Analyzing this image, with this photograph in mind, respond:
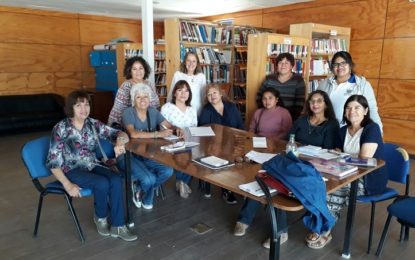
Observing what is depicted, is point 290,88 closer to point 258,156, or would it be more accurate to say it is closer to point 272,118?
point 272,118

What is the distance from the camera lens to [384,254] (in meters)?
2.48

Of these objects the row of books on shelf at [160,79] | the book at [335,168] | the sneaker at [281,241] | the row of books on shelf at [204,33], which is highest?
the row of books on shelf at [204,33]

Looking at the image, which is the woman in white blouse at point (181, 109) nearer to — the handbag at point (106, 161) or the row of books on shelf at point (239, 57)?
the handbag at point (106, 161)

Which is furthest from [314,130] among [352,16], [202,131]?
[352,16]

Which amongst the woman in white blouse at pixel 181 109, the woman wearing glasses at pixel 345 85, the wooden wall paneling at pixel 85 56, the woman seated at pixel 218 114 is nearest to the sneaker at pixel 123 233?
the woman in white blouse at pixel 181 109

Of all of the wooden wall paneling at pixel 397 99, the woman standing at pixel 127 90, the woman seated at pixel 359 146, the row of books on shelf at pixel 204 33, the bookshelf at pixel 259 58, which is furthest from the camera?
the wooden wall paneling at pixel 397 99

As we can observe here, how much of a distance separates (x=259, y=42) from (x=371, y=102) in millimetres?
1930

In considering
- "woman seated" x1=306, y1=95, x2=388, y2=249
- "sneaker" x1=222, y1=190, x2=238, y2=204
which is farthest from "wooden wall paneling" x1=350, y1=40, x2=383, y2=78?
"sneaker" x1=222, y1=190, x2=238, y2=204

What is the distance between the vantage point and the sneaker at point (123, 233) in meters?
2.64

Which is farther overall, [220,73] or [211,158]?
[220,73]

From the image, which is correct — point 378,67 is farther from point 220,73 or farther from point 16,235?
point 16,235

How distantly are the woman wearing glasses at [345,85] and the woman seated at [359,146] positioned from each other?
2.08ft

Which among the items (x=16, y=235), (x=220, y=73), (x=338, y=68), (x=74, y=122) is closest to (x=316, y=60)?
(x=220, y=73)

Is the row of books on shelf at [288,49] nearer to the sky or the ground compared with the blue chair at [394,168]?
nearer to the sky
